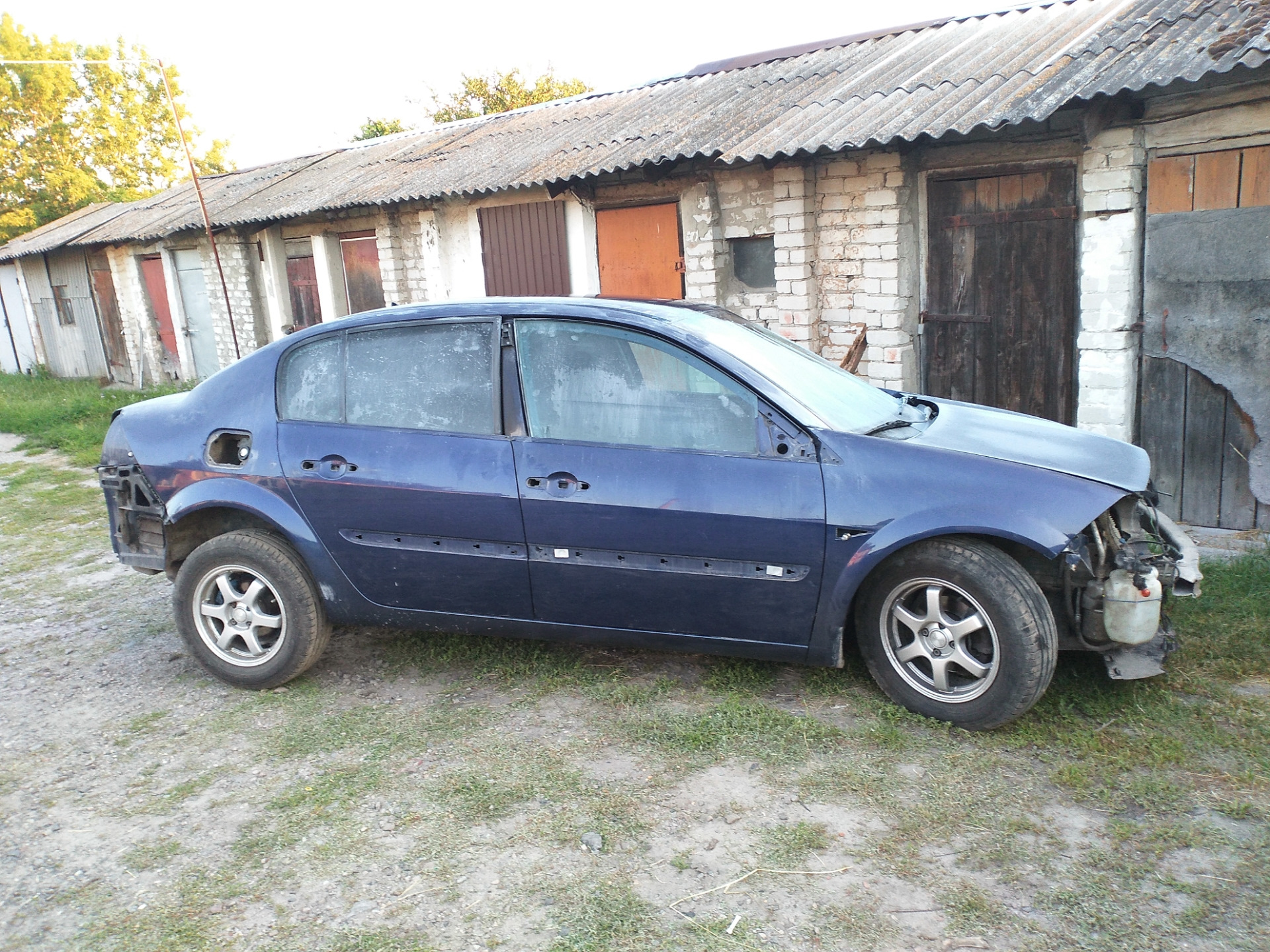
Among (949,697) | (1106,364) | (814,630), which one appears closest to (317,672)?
(814,630)

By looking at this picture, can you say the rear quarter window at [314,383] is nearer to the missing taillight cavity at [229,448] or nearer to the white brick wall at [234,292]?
the missing taillight cavity at [229,448]

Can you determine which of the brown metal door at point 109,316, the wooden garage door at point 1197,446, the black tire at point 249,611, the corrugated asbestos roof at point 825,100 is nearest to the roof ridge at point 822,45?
the corrugated asbestos roof at point 825,100

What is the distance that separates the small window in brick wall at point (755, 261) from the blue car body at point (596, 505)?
14.1ft

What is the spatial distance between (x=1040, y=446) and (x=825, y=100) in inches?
197

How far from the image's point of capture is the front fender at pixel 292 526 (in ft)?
→ 13.3

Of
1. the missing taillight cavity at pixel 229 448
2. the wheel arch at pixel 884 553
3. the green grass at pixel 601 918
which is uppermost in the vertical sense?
the missing taillight cavity at pixel 229 448

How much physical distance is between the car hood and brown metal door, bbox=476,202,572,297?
6.80 m

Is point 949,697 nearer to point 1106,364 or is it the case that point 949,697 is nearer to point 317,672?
point 317,672

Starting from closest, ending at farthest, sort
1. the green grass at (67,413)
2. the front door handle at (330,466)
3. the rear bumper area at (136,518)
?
the front door handle at (330,466)
the rear bumper area at (136,518)
the green grass at (67,413)

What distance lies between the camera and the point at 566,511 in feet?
12.1

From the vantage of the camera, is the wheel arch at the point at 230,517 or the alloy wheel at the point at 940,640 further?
the wheel arch at the point at 230,517

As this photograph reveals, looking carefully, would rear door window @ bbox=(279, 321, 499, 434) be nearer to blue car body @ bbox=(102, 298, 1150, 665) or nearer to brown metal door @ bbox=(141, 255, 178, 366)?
blue car body @ bbox=(102, 298, 1150, 665)

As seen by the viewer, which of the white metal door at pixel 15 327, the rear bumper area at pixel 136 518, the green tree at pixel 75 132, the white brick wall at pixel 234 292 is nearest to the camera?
the rear bumper area at pixel 136 518

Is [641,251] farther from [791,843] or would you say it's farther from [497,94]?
[497,94]
